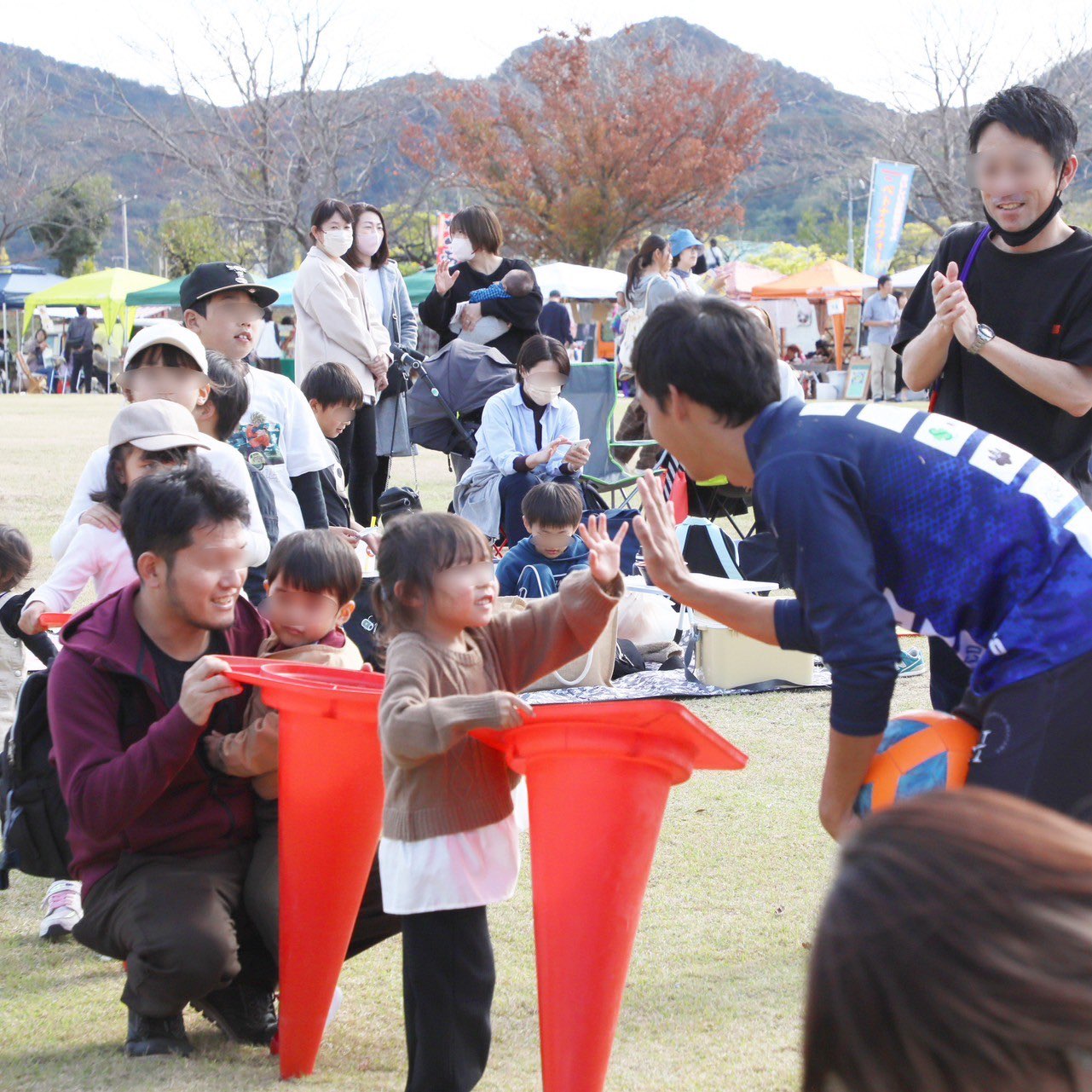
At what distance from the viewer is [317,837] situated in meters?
2.61

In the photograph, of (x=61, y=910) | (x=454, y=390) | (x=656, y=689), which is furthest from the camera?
(x=454, y=390)

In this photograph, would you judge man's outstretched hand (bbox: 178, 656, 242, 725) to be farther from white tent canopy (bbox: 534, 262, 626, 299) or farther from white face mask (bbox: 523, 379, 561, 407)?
white tent canopy (bbox: 534, 262, 626, 299)

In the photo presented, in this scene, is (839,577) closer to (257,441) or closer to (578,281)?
(257,441)

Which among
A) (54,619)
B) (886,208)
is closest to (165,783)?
(54,619)

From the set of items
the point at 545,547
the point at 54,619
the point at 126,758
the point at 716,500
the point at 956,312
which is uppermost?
the point at 956,312

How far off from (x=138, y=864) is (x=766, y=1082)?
1.36 metres

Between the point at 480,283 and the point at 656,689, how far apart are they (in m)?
3.83

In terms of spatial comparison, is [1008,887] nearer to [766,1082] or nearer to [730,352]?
[730,352]

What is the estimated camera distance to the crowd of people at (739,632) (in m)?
0.78

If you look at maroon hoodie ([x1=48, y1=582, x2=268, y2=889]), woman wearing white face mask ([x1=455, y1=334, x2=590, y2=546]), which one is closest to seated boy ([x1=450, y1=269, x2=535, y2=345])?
woman wearing white face mask ([x1=455, y1=334, x2=590, y2=546])

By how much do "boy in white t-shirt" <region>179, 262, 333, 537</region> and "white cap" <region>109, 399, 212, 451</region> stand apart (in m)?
1.14

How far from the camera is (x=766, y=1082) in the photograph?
2.61 metres


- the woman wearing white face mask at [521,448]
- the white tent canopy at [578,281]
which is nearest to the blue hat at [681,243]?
the woman wearing white face mask at [521,448]

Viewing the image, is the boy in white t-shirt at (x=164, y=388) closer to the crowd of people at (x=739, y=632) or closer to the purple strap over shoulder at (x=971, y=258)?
the crowd of people at (x=739, y=632)
